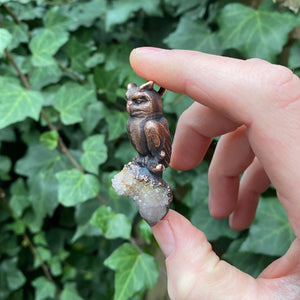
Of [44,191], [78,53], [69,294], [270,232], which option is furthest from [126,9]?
[69,294]

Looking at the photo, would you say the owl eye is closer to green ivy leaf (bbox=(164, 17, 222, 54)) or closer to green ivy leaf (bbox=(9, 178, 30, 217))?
green ivy leaf (bbox=(164, 17, 222, 54))

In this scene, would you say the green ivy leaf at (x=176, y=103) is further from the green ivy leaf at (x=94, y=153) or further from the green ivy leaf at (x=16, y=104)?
the green ivy leaf at (x=16, y=104)

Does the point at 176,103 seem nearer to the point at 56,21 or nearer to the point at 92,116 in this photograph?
the point at 92,116

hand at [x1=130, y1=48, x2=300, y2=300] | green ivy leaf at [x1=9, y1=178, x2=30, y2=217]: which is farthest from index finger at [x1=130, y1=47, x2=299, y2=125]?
green ivy leaf at [x1=9, y1=178, x2=30, y2=217]

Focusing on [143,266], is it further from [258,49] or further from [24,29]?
[24,29]

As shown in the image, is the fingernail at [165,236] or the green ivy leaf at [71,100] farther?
the green ivy leaf at [71,100]

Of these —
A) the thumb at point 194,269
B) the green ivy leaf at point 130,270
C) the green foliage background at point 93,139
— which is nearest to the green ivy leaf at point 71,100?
the green foliage background at point 93,139
